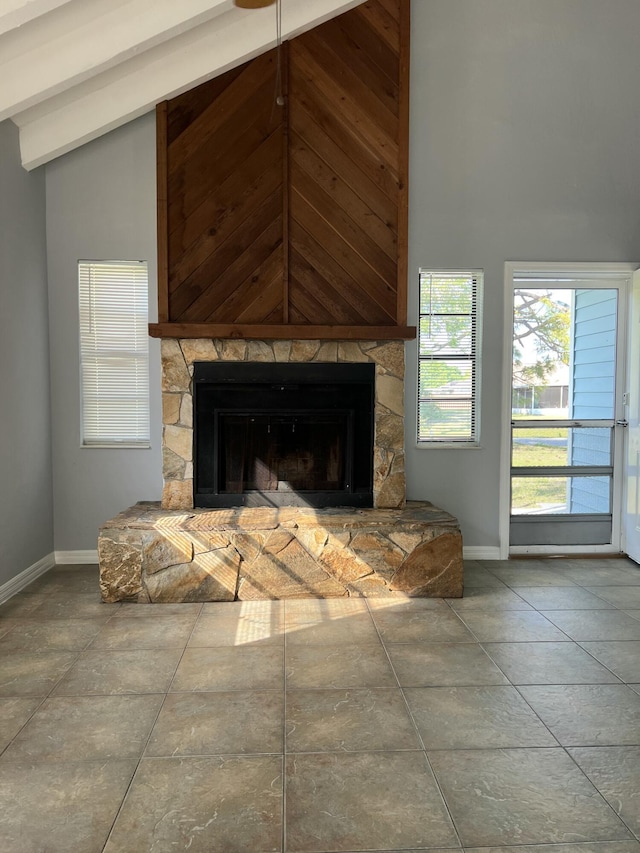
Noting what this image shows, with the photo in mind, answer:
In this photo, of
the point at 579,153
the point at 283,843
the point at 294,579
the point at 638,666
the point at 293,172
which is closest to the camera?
the point at 283,843

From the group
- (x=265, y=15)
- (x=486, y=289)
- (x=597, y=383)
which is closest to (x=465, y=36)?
(x=265, y=15)

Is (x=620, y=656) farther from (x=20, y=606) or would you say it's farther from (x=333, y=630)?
(x=20, y=606)

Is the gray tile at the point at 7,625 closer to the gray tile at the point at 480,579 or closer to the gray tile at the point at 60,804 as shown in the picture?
the gray tile at the point at 60,804

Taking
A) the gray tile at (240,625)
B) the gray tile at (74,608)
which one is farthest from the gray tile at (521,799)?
the gray tile at (74,608)

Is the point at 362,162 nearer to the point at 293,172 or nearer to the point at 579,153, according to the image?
the point at 293,172

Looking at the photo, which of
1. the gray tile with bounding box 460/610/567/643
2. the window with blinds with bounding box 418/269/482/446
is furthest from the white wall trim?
the gray tile with bounding box 460/610/567/643

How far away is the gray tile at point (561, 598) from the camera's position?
357 cm

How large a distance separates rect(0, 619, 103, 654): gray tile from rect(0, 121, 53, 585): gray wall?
1.93 ft

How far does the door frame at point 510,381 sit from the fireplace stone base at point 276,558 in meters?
0.94

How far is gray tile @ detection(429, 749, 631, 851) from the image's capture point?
172 centimetres

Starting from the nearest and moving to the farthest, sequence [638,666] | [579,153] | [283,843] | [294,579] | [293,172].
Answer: [283,843]
[638,666]
[294,579]
[293,172]
[579,153]

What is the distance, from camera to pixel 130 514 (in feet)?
12.9

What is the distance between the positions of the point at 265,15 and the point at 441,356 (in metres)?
2.54

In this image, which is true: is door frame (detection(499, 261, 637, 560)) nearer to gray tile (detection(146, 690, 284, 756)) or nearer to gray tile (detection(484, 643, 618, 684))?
gray tile (detection(484, 643, 618, 684))
